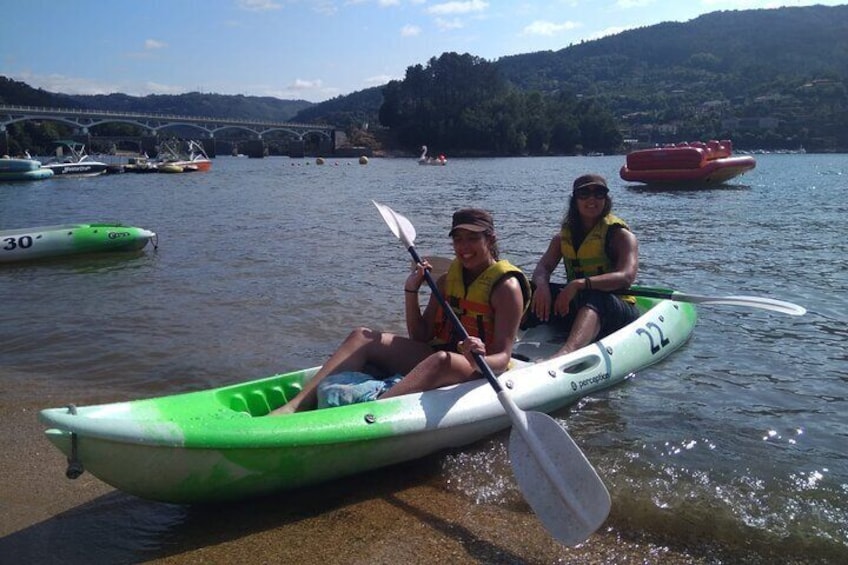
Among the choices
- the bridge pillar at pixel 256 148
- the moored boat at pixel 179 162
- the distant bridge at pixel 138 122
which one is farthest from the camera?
the bridge pillar at pixel 256 148

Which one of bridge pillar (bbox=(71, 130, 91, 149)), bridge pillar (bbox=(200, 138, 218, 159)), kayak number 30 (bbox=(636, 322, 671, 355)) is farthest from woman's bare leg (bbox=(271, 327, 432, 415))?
bridge pillar (bbox=(200, 138, 218, 159))

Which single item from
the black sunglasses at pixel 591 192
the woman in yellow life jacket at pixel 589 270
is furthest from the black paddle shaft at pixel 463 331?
the black sunglasses at pixel 591 192

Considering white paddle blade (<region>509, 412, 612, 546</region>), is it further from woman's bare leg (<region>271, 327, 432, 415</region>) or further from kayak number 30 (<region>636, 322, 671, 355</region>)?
kayak number 30 (<region>636, 322, 671, 355</region>)

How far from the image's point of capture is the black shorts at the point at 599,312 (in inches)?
225

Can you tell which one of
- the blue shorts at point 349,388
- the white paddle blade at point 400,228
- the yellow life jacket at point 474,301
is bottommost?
the blue shorts at point 349,388

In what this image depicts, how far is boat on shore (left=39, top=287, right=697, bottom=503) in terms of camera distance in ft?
10.5

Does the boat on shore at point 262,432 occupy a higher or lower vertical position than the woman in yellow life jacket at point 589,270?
lower

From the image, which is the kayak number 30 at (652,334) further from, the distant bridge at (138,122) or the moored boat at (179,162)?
the distant bridge at (138,122)

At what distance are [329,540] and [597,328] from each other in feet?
9.84

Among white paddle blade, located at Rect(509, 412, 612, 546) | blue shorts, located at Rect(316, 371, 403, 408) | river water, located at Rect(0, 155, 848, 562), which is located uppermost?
blue shorts, located at Rect(316, 371, 403, 408)

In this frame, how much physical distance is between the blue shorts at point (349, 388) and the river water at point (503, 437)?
45 cm

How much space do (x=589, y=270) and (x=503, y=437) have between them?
177 cm

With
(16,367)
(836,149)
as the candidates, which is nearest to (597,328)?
(16,367)

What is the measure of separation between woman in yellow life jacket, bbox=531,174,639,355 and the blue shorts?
169 centimetres
